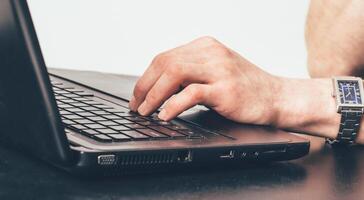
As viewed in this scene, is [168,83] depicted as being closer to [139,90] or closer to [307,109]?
[139,90]

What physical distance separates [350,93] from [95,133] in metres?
0.48

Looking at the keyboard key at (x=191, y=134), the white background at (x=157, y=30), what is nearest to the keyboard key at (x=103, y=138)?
the keyboard key at (x=191, y=134)

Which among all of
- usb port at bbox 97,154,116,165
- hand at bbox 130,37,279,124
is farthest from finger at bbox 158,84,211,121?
usb port at bbox 97,154,116,165

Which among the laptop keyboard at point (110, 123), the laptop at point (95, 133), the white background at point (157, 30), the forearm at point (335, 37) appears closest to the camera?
the laptop at point (95, 133)

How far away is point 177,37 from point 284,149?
1.62 meters

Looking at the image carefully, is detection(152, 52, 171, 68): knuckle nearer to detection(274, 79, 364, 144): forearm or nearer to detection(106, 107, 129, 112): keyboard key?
detection(106, 107, 129, 112): keyboard key

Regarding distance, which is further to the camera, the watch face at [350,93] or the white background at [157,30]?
the white background at [157,30]

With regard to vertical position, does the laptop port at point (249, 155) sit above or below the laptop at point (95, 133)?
below

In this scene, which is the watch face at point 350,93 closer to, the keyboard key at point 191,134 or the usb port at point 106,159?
the keyboard key at point 191,134

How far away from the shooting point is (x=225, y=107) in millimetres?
821

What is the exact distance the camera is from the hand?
2.60 feet

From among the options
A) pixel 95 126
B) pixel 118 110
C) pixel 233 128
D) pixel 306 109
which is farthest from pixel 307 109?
pixel 95 126

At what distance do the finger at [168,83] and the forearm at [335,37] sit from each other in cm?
56

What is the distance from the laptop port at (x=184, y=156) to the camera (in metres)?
0.61
